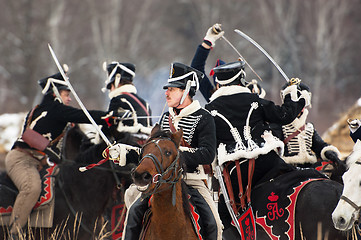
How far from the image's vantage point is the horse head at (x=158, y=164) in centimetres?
476

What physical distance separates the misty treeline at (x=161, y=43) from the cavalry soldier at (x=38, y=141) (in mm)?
19005

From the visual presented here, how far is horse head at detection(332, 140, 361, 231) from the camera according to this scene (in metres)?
4.93

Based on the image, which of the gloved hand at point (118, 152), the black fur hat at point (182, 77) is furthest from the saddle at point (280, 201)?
the gloved hand at point (118, 152)

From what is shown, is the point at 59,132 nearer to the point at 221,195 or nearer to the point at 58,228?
the point at 58,228

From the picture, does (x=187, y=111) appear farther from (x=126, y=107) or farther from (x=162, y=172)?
(x=126, y=107)

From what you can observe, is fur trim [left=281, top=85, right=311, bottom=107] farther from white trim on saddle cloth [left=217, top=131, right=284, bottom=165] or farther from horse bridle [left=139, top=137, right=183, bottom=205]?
horse bridle [left=139, top=137, right=183, bottom=205]

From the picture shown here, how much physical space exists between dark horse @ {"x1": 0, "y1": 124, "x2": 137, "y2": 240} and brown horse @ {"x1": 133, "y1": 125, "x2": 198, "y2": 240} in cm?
281

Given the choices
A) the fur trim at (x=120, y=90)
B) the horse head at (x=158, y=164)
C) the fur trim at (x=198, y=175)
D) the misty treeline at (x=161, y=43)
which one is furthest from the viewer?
the misty treeline at (x=161, y=43)

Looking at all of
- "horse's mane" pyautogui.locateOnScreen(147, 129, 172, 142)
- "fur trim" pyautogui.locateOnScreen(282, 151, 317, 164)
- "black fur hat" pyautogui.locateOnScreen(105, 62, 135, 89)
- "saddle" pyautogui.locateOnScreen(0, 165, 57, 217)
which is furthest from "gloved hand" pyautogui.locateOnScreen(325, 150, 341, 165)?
"saddle" pyautogui.locateOnScreen(0, 165, 57, 217)

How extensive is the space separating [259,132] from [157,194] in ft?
6.05

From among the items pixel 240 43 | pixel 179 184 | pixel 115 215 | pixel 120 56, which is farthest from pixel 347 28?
pixel 179 184

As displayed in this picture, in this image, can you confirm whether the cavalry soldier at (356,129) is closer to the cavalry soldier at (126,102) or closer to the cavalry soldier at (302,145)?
the cavalry soldier at (302,145)

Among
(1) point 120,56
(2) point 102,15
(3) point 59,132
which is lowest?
(3) point 59,132

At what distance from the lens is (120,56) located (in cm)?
2928
